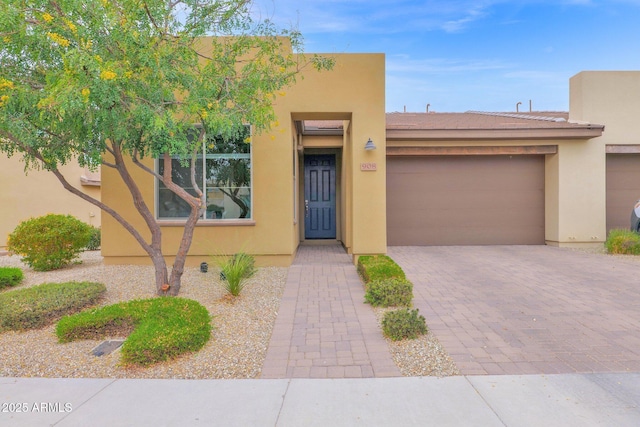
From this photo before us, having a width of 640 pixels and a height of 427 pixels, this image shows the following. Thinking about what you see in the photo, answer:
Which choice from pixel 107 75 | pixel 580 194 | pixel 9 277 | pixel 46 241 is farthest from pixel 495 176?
pixel 9 277

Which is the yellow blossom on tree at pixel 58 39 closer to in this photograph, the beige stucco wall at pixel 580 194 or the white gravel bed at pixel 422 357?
the white gravel bed at pixel 422 357

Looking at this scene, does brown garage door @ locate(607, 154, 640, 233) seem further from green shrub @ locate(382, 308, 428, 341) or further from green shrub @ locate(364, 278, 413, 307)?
green shrub @ locate(382, 308, 428, 341)

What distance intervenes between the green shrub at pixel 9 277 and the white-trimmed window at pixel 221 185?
8.25ft

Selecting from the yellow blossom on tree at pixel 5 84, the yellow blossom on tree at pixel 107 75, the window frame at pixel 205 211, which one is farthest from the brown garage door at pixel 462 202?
the yellow blossom on tree at pixel 5 84

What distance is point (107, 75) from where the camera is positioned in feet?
12.7

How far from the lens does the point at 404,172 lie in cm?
1118

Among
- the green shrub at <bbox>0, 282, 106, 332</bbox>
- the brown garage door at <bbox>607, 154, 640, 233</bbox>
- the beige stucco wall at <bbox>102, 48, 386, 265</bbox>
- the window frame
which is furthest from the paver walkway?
the brown garage door at <bbox>607, 154, 640, 233</bbox>

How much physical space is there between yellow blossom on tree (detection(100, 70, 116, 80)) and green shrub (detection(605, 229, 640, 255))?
36.4 ft

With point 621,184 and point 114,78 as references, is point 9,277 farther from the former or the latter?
point 621,184

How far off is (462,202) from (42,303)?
1019cm

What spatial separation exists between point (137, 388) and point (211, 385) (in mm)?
585

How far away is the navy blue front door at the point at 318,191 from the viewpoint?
11.8 metres

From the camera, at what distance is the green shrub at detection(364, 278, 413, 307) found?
506cm

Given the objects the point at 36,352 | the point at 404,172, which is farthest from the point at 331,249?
the point at 36,352
